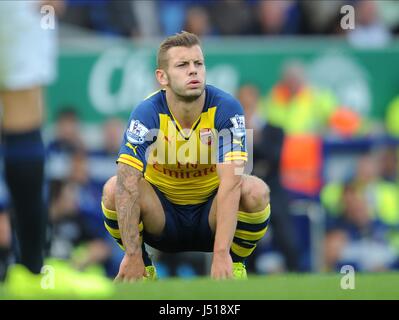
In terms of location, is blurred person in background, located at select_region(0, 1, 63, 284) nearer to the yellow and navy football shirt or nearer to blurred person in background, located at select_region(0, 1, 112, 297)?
blurred person in background, located at select_region(0, 1, 112, 297)

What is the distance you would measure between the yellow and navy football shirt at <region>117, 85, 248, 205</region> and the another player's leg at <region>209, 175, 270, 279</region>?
0.21 m

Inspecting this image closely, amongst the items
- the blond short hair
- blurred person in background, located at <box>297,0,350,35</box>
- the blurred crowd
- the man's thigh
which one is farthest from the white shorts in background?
blurred person in background, located at <box>297,0,350,35</box>

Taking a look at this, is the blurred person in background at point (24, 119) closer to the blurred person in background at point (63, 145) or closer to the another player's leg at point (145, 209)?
the another player's leg at point (145, 209)

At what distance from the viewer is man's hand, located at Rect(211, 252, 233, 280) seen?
644 cm

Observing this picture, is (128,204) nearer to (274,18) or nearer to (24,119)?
(24,119)

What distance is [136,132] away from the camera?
6555 millimetres

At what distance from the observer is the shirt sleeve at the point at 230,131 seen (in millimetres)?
6582

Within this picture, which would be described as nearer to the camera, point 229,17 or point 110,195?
point 110,195

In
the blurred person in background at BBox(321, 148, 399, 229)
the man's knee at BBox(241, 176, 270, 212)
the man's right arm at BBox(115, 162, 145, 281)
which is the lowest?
the man's right arm at BBox(115, 162, 145, 281)

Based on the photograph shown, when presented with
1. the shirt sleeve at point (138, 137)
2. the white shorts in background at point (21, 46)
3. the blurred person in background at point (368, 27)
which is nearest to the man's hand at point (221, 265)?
the shirt sleeve at point (138, 137)

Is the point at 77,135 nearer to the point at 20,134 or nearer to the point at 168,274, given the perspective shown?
the point at 168,274

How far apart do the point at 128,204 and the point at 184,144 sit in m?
0.49

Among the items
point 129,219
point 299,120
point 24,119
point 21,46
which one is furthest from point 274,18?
point 129,219

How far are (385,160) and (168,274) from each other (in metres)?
2.67
